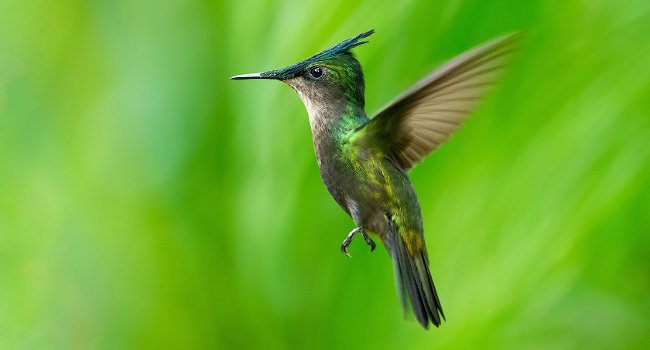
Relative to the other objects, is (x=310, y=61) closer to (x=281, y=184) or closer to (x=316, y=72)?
(x=316, y=72)

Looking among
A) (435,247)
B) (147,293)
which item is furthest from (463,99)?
(147,293)

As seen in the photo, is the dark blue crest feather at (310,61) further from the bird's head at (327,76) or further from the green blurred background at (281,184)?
the green blurred background at (281,184)

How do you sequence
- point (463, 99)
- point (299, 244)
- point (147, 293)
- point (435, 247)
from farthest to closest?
point (147, 293)
point (299, 244)
point (435, 247)
point (463, 99)

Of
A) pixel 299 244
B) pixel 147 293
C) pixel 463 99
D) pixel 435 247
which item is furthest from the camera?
pixel 147 293

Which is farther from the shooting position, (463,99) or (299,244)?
(299,244)

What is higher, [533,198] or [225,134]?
[225,134]

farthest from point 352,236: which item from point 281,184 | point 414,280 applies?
point 281,184

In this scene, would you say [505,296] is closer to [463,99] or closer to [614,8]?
[614,8]

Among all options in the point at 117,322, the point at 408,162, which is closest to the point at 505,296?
the point at 408,162
